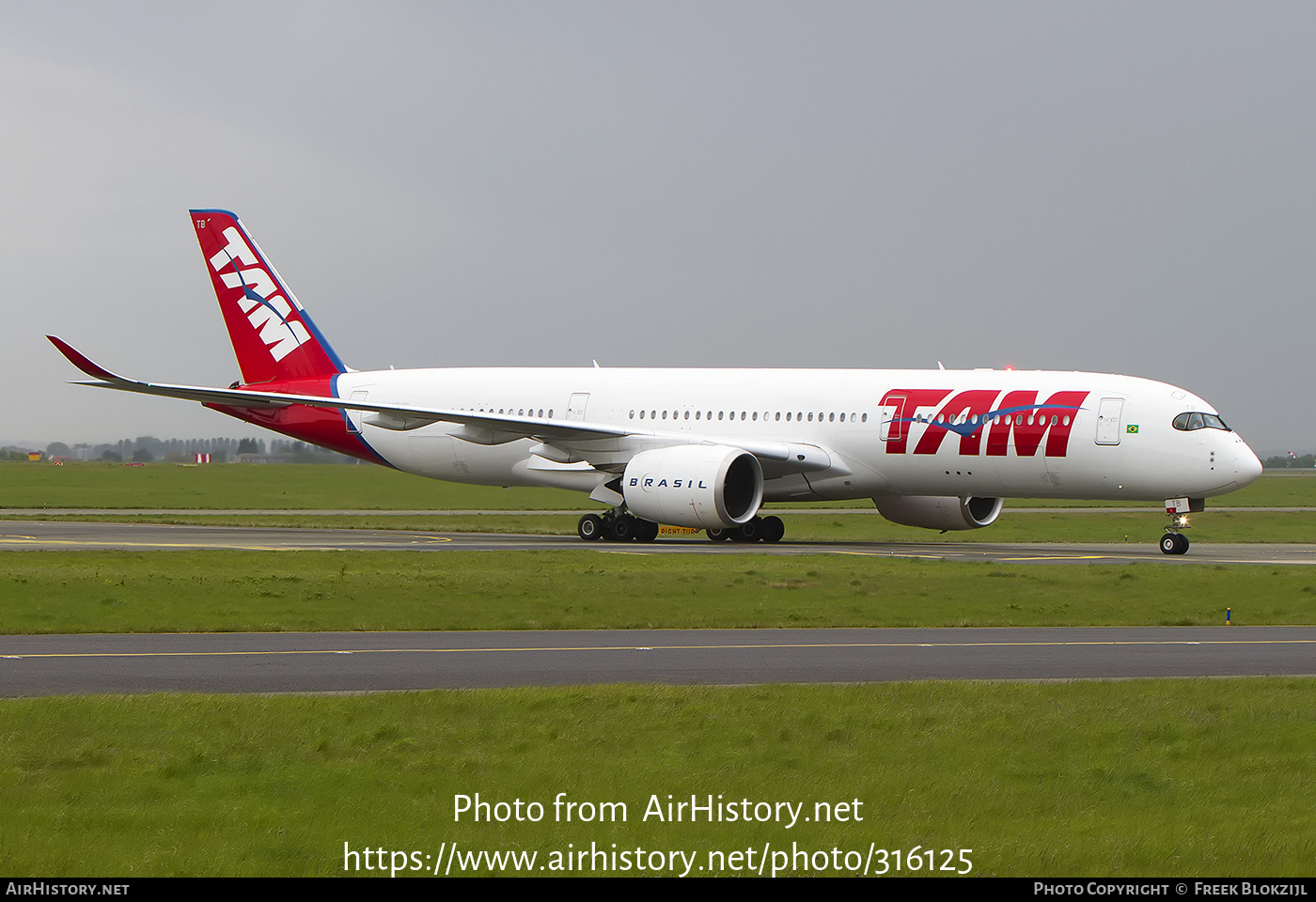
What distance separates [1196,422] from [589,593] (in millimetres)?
16132

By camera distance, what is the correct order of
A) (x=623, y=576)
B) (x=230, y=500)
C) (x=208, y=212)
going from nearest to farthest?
(x=623, y=576), (x=208, y=212), (x=230, y=500)

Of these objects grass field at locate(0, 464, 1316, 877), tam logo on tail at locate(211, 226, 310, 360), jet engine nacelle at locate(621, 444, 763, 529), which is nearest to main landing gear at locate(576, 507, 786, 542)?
jet engine nacelle at locate(621, 444, 763, 529)

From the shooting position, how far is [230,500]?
6538cm

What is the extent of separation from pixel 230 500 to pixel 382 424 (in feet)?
94.1

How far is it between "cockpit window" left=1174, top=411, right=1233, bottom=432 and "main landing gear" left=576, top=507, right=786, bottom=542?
10083mm

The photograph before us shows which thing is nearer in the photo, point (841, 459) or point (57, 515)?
point (841, 459)

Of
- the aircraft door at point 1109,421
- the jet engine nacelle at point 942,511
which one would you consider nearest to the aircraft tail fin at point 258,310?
the jet engine nacelle at point 942,511

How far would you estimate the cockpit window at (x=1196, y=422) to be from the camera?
33.4 meters

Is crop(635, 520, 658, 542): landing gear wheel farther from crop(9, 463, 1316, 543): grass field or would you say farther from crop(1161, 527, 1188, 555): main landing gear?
Result: crop(1161, 527, 1188, 555): main landing gear

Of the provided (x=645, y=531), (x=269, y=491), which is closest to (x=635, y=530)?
(x=645, y=531)

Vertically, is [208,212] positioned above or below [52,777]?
above
